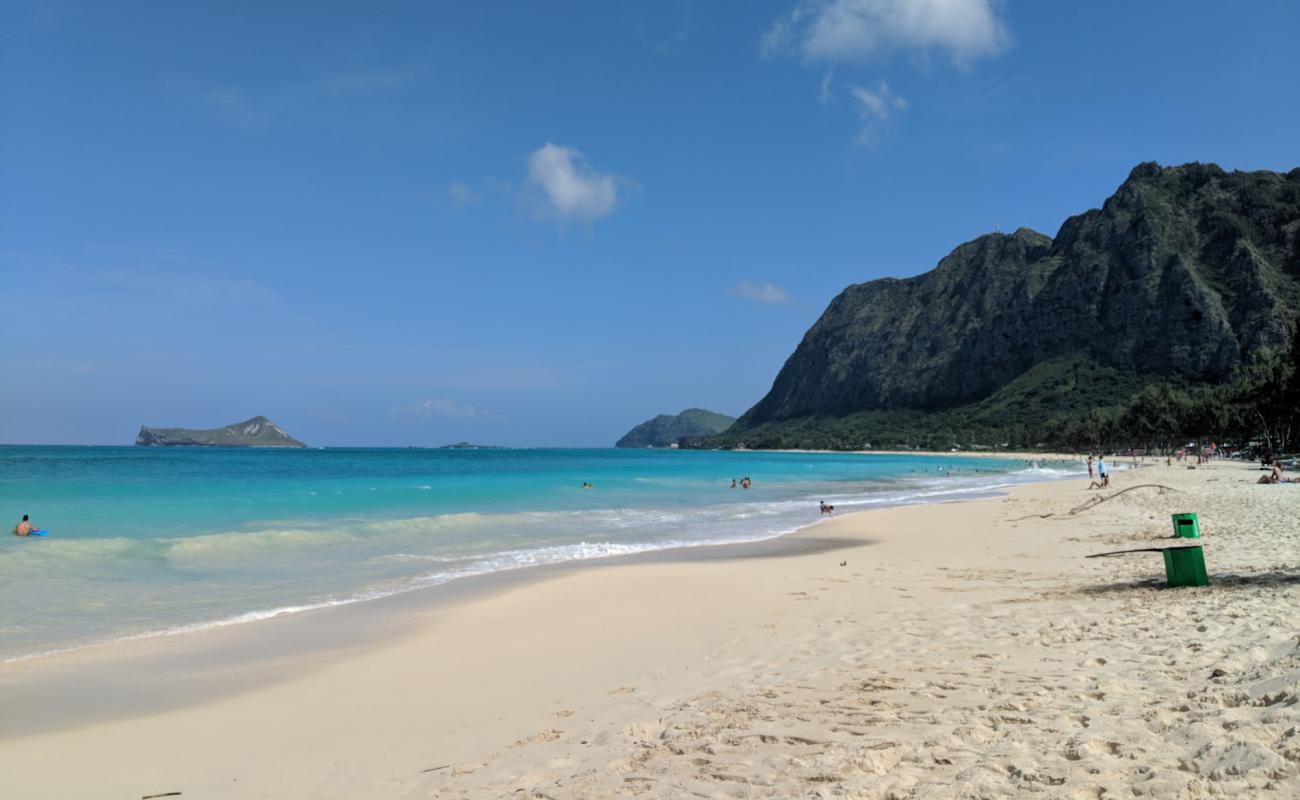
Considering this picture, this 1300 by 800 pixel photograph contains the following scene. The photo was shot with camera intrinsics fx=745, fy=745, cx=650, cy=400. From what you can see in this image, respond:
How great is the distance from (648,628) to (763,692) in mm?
3354

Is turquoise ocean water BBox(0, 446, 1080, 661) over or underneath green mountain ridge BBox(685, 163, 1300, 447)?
underneath

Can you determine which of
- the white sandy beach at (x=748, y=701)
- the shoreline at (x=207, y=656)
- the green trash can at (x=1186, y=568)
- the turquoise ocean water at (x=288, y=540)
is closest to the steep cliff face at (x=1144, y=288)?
the turquoise ocean water at (x=288, y=540)

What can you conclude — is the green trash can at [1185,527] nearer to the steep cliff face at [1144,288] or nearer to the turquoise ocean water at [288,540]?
the turquoise ocean water at [288,540]

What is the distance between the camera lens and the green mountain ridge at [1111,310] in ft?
381

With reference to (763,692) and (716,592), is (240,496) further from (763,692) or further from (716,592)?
(763,692)

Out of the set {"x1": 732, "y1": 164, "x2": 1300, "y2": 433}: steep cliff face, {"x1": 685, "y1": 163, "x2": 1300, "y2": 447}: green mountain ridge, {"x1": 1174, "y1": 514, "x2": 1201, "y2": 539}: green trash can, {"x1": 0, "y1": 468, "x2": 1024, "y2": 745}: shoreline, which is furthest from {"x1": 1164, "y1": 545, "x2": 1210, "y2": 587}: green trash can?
{"x1": 732, "y1": 164, "x2": 1300, "y2": 433}: steep cliff face

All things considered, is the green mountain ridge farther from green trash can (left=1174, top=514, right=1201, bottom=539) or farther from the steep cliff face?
green trash can (left=1174, top=514, right=1201, bottom=539)

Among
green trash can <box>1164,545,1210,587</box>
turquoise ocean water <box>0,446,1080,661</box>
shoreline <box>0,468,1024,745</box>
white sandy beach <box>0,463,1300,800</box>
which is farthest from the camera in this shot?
turquoise ocean water <box>0,446,1080,661</box>

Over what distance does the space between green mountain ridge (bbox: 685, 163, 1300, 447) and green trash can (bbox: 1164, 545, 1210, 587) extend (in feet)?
365

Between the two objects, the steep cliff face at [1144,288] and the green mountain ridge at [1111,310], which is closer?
the steep cliff face at [1144,288]

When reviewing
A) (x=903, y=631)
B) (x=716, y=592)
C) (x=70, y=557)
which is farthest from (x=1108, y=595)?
(x=70, y=557)

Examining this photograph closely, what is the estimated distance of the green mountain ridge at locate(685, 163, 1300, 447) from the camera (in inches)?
4574

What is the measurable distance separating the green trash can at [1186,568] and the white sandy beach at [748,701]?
16.5 inches

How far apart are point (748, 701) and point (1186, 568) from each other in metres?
6.70
